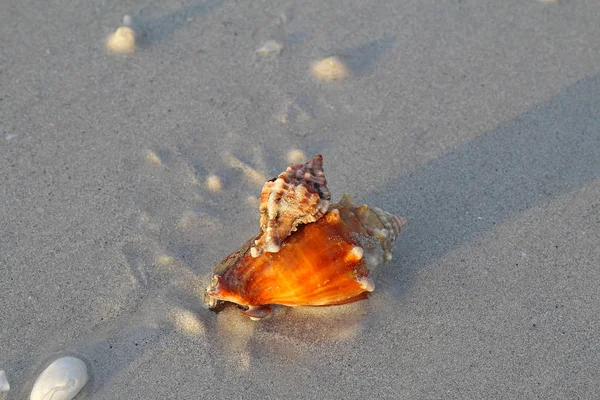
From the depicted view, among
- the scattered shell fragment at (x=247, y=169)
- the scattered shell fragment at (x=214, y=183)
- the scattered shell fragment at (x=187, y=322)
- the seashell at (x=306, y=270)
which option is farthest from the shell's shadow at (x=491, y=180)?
the scattered shell fragment at (x=187, y=322)

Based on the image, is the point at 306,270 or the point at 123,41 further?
the point at 123,41

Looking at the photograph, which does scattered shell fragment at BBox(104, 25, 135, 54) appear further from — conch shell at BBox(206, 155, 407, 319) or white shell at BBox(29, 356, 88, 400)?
white shell at BBox(29, 356, 88, 400)

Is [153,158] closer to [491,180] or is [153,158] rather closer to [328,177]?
[328,177]

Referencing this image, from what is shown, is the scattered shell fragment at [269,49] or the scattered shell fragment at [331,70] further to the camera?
the scattered shell fragment at [269,49]

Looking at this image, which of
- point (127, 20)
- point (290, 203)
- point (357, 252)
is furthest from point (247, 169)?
point (127, 20)

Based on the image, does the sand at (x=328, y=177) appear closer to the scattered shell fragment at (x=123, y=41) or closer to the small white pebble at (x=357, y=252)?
the scattered shell fragment at (x=123, y=41)


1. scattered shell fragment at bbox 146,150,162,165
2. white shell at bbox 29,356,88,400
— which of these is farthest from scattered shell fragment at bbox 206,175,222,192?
white shell at bbox 29,356,88,400

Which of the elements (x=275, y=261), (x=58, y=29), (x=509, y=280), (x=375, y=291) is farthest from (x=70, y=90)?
(x=509, y=280)
